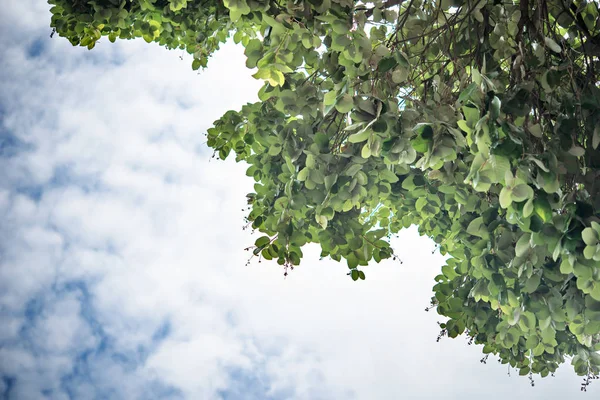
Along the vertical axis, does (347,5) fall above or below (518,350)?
above

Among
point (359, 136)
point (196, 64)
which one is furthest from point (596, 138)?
point (196, 64)

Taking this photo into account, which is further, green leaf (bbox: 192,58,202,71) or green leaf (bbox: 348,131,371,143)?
green leaf (bbox: 192,58,202,71)

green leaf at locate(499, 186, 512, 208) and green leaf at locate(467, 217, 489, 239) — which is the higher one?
green leaf at locate(467, 217, 489, 239)

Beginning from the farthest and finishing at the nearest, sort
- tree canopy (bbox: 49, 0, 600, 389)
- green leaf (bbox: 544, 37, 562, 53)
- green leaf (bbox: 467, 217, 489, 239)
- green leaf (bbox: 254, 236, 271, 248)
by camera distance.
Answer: green leaf (bbox: 254, 236, 271, 248) → green leaf (bbox: 467, 217, 489, 239) → green leaf (bbox: 544, 37, 562, 53) → tree canopy (bbox: 49, 0, 600, 389)

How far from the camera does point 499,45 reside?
282 centimetres

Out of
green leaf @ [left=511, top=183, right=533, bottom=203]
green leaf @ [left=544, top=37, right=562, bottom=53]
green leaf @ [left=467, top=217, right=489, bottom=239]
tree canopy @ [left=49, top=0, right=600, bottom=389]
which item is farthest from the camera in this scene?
green leaf @ [left=467, top=217, right=489, bottom=239]

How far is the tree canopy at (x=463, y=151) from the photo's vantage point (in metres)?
2.03

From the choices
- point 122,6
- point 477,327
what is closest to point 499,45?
point 477,327

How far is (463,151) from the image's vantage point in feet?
9.20

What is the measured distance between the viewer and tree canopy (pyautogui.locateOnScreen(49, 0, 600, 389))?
203 cm

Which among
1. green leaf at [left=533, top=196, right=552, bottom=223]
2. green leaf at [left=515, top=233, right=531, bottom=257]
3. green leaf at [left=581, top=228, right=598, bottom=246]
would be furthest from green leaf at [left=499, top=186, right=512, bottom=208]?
green leaf at [left=515, top=233, right=531, bottom=257]

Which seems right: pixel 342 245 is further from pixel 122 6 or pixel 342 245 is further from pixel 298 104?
pixel 122 6

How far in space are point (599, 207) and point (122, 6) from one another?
323cm

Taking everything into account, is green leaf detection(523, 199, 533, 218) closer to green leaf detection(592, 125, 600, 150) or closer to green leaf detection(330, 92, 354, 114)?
green leaf detection(592, 125, 600, 150)
